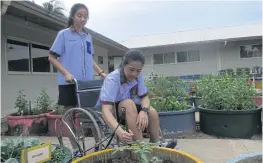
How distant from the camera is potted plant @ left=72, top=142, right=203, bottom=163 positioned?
161cm

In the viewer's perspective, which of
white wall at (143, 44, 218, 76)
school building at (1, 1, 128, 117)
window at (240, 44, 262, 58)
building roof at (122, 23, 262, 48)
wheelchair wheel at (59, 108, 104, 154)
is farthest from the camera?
white wall at (143, 44, 218, 76)

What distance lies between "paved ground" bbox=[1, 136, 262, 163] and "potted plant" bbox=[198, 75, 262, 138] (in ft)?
0.92

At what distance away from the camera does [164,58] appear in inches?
774

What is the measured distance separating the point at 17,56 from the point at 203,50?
47.0 ft

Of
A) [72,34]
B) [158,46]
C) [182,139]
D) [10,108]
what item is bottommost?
[182,139]

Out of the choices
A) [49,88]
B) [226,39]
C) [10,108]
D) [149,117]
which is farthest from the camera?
[226,39]

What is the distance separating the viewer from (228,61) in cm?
1811

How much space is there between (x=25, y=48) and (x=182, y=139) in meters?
4.29

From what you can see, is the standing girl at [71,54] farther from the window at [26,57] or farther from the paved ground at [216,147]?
the window at [26,57]

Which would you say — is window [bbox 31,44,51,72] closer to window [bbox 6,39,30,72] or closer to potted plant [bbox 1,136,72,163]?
window [bbox 6,39,30,72]

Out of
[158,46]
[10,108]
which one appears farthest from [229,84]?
[158,46]

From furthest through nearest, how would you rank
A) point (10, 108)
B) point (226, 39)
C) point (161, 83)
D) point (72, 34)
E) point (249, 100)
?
point (226, 39) < point (161, 83) < point (10, 108) < point (249, 100) < point (72, 34)

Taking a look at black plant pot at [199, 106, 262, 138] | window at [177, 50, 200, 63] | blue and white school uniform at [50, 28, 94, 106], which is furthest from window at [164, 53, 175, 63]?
blue and white school uniform at [50, 28, 94, 106]

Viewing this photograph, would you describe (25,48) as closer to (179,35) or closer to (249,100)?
(249,100)
